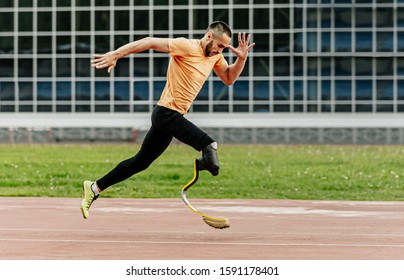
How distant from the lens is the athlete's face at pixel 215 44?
11289 millimetres

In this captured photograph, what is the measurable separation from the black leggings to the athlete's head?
709 millimetres

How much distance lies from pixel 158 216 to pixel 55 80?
47.3 metres

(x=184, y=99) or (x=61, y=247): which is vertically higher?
(x=184, y=99)

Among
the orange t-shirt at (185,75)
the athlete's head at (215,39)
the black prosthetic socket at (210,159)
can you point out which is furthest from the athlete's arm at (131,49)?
the black prosthetic socket at (210,159)

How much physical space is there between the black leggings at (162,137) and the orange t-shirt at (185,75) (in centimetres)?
11

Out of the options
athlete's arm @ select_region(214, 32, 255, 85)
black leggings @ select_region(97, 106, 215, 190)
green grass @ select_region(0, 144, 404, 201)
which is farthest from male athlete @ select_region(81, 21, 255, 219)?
green grass @ select_region(0, 144, 404, 201)

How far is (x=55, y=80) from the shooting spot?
6075 centimetres

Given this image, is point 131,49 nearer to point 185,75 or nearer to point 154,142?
point 185,75

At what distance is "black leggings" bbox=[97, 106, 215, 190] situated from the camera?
1136 cm

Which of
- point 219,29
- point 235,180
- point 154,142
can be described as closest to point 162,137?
point 154,142

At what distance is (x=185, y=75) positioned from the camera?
11.4 metres

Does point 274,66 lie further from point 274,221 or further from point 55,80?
point 274,221

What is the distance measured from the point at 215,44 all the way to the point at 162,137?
1110mm
